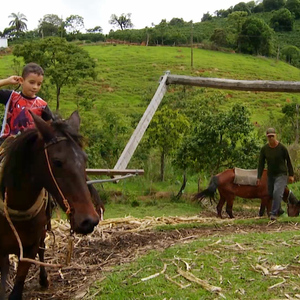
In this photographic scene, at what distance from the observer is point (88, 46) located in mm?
61281

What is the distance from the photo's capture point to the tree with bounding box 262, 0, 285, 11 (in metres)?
101

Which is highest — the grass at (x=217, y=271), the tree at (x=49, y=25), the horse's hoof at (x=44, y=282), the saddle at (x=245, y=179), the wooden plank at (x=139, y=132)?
the tree at (x=49, y=25)

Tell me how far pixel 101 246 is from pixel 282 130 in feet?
75.4

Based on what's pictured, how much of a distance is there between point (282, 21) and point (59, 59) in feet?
231

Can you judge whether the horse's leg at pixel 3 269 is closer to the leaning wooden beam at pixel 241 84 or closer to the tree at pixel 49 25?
Result: the leaning wooden beam at pixel 241 84

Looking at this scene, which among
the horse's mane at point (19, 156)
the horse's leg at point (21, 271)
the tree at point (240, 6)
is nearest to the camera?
the horse's mane at point (19, 156)

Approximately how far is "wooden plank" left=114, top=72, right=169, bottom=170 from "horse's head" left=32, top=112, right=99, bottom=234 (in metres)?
4.90

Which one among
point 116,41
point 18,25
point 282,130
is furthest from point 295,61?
point 18,25

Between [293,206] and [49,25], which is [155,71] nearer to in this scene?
[49,25]

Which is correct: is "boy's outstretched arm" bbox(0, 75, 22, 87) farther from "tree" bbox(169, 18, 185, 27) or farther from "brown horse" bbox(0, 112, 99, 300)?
"tree" bbox(169, 18, 185, 27)

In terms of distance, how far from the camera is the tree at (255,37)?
60.5 metres

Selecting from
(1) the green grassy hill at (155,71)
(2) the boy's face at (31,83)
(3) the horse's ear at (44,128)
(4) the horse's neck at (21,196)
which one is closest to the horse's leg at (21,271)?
(4) the horse's neck at (21,196)

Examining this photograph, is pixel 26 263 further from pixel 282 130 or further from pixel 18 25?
pixel 18 25

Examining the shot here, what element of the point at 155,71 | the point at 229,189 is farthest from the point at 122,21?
the point at 229,189
